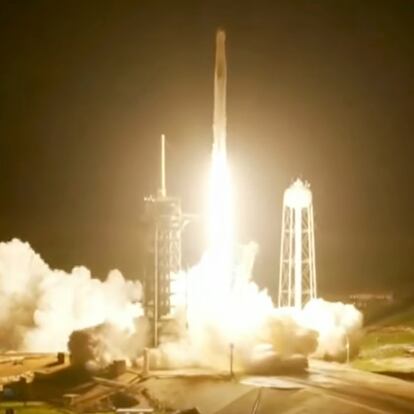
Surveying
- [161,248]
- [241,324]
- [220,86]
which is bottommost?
[241,324]

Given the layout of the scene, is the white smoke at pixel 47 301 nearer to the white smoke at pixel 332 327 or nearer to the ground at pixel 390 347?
the white smoke at pixel 332 327

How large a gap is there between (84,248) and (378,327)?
28.7 metres

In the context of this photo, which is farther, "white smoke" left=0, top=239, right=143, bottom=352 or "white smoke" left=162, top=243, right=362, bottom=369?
"white smoke" left=0, top=239, right=143, bottom=352

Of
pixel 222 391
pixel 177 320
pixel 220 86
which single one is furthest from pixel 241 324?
pixel 220 86

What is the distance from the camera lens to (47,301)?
50.4 m

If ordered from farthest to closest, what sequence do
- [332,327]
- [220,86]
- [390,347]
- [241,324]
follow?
[390,347] → [332,327] → [220,86] → [241,324]

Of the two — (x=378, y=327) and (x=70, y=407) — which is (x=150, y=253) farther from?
(x=378, y=327)

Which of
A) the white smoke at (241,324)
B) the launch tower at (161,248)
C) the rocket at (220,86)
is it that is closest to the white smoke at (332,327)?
the white smoke at (241,324)

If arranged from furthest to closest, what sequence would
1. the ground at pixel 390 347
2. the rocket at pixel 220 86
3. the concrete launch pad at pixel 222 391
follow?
the ground at pixel 390 347, the rocket at pixel 220 86, the concrete launch pad at pixel 222 391

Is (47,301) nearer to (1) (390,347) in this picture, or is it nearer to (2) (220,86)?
(2) (220,86)

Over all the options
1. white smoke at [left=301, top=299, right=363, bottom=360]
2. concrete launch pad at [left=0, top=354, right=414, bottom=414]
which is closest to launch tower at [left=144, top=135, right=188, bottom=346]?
concrete launch pad at [left=0, top=354, right=414, bottom=414]

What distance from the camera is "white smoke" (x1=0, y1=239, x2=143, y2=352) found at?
48906 millimetres

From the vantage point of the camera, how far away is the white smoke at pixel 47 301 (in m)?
48.9

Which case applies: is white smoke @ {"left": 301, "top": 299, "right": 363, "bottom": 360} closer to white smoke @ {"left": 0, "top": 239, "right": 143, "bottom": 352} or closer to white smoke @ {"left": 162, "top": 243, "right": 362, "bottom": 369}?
white smoke @ {"left": 162, "top": 243, "right": 362, "bottom": 369}
